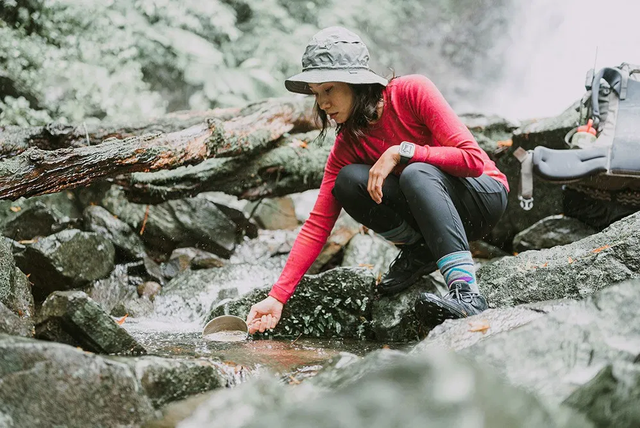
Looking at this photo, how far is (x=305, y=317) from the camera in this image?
315 centimetres

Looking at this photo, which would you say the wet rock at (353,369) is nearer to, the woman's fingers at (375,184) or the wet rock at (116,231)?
the woman's fingers at (375,184)

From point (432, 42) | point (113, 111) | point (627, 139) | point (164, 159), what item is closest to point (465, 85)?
point (432, 42)

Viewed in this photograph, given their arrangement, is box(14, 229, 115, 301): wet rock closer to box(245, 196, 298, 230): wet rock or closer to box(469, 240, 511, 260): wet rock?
box(245, 196, 298, 230): wet rock

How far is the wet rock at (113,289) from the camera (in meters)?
4.35

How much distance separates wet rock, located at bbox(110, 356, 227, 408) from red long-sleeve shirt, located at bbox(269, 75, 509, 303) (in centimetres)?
90

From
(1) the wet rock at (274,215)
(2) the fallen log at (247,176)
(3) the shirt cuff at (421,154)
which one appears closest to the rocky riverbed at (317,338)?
(2) the fallen log at (247,176)

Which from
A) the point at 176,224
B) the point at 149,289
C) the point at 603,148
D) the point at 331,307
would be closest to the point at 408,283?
the point at 331,307

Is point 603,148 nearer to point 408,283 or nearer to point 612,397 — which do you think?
point 408,283

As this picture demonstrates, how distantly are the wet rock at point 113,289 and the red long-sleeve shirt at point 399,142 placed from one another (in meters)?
2.04

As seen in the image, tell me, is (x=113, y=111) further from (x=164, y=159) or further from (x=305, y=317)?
(x=305, y=317)

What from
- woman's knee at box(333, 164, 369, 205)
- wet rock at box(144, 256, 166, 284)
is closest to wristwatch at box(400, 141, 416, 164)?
woman's knee at box(333, 164, 369, 205)

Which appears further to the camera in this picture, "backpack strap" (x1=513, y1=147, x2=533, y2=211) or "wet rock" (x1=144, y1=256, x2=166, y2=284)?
"wet rock" (x1=144, y1=256, x2=166, y2=284)

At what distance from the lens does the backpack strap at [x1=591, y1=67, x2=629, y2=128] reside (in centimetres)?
356

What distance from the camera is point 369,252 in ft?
16.1
